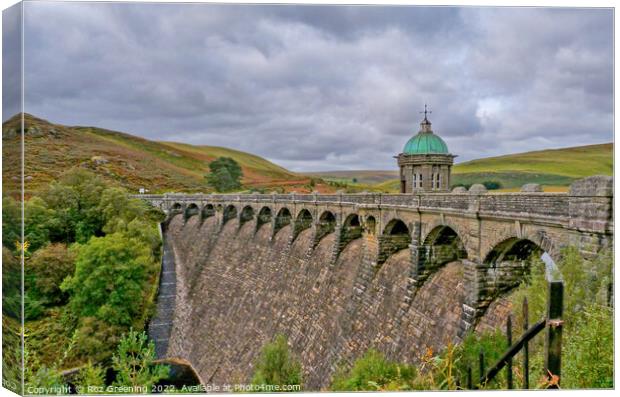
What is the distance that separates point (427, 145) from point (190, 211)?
39478 millimetres

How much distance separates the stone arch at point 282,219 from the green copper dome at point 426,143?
13.1 meters

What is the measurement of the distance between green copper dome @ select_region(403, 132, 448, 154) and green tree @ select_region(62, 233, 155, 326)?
26.8 meters

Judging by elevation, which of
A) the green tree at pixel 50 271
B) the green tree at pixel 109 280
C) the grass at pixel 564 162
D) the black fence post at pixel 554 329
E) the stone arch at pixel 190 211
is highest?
the grass at pixel 564 162

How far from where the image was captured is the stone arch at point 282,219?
1799 inches

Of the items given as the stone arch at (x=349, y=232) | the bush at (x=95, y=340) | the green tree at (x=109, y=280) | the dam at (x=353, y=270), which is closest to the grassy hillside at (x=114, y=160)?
the dam at (x=353, y=270)

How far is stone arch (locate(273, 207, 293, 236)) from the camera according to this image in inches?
1799

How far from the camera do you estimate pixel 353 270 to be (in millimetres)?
30312

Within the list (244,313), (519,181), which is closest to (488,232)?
(519,181)

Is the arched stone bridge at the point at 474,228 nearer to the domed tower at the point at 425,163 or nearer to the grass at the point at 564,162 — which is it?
the grass at the point at 564,162

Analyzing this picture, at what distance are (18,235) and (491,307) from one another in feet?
53.5

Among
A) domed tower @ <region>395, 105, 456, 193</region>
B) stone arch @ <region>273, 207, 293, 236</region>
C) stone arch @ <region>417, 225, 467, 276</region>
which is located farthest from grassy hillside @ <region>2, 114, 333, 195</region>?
domed tower @ <region>395, 105, 456, 193</region>

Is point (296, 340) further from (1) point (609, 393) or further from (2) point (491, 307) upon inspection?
(1) point (609, 393)

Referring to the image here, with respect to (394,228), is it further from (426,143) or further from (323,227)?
(426,143)

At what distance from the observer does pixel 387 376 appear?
16.9 meters
